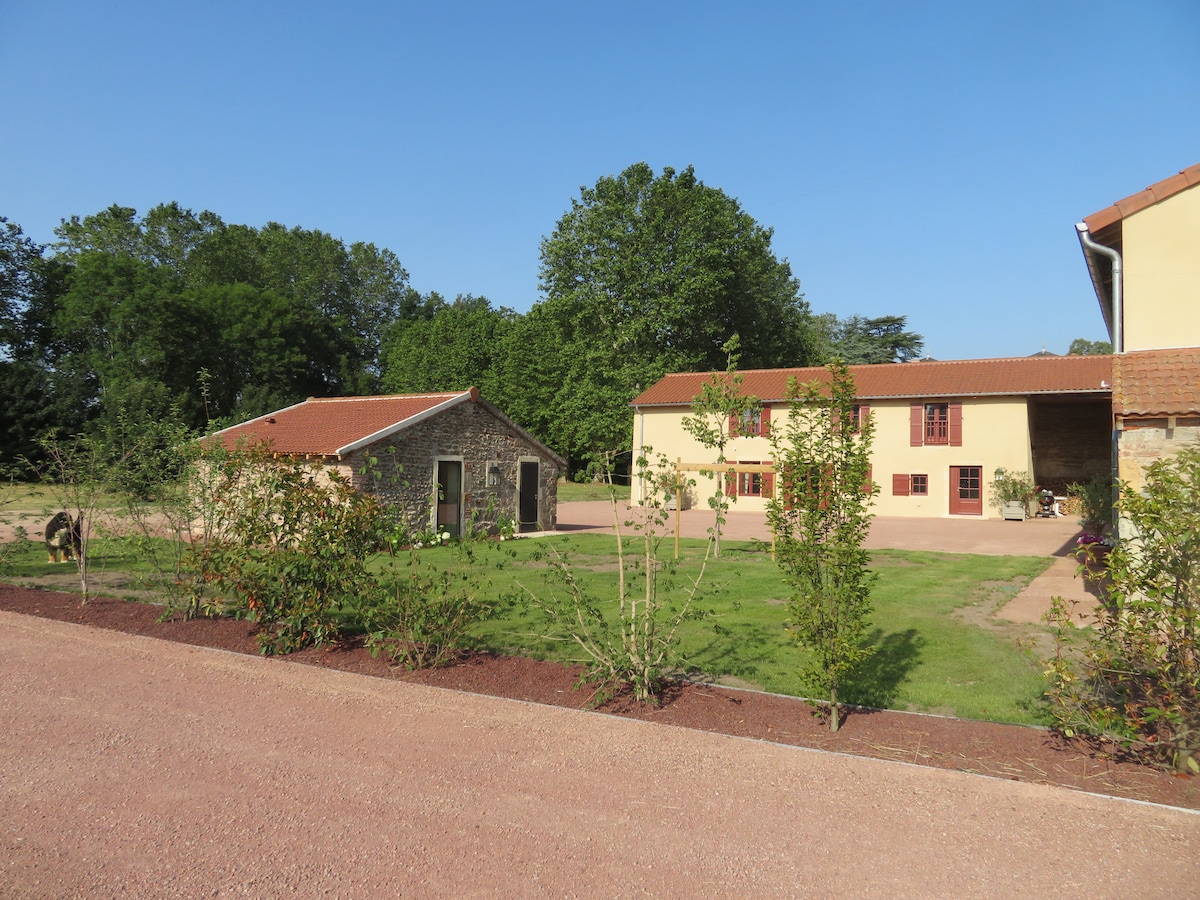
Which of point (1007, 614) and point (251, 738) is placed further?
point (1007, 614)

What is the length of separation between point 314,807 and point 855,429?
3.97 m

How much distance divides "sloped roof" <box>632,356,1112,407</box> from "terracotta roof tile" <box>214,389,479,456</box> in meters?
11.6

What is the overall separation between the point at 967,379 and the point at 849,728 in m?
25.9

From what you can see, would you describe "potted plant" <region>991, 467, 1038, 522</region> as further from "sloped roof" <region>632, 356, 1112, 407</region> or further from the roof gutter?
the roof gutter

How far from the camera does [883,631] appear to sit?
8750mm

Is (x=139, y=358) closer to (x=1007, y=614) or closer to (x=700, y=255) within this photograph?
(x=700, y=255)

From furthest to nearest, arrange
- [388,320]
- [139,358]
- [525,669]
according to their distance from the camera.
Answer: [388,320] → [139,358] → [525,669]

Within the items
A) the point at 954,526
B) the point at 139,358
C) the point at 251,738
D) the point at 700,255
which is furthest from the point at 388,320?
the point at 251,738

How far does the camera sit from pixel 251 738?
5.25 metres

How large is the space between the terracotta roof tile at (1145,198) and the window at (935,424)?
19208 mm

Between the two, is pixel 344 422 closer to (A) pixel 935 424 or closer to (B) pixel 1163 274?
(B) pixel 1163 274

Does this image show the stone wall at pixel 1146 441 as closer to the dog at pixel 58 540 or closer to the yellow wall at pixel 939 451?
the dog at pixel 58 540

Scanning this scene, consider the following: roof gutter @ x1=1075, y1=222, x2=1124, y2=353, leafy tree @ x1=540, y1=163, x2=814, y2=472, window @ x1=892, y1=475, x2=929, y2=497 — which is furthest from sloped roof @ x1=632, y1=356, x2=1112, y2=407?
roof gutter @ x1=1075, y1=222, x2=1124, y2=353

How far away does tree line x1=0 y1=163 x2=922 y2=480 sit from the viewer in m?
37.7
